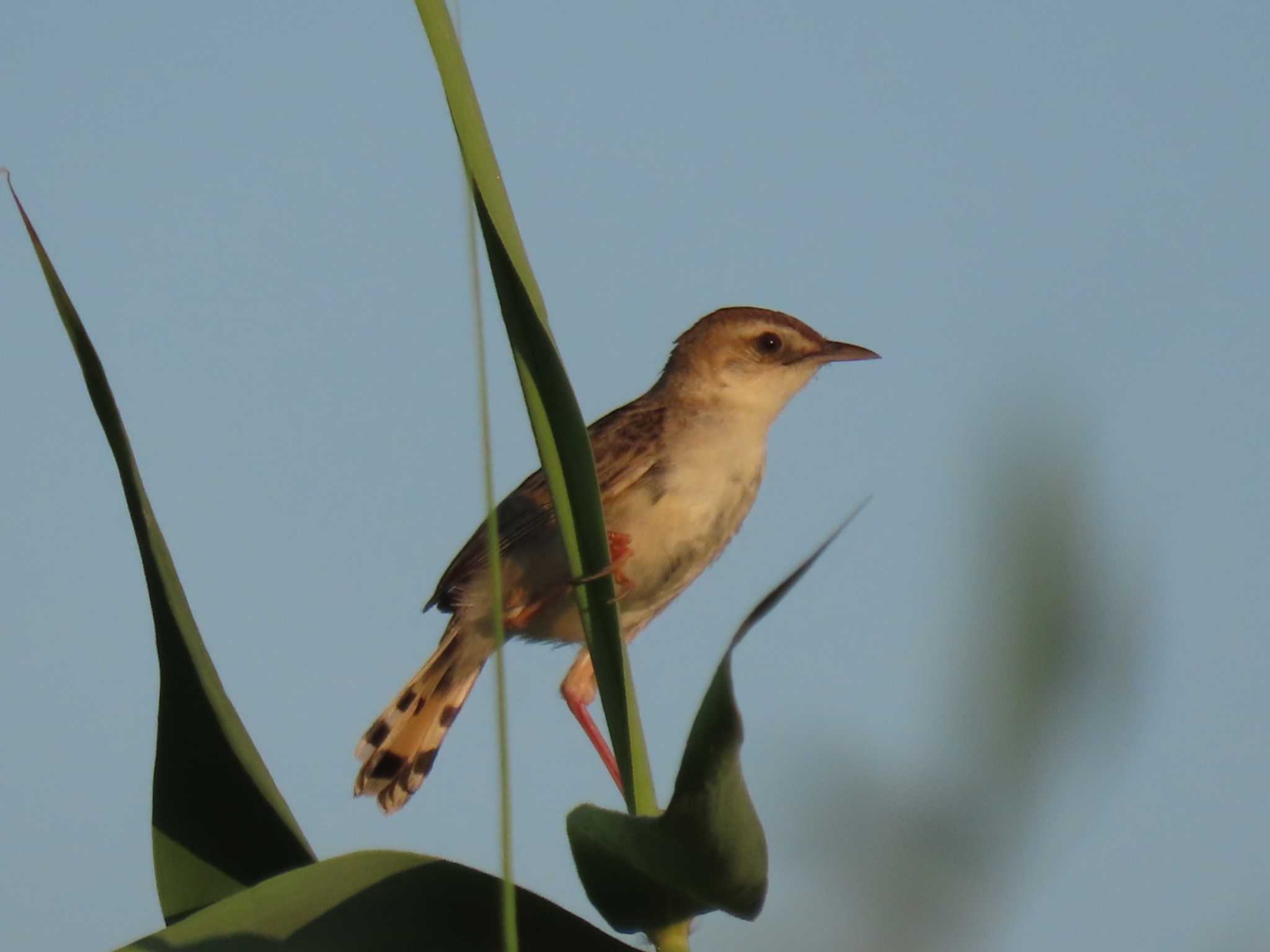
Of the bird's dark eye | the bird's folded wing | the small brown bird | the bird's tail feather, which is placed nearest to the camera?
the bird's tail feather

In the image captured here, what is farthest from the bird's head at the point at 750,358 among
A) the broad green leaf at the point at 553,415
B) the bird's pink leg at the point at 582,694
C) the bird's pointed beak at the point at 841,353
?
the broad green leaf at the point at 553,415

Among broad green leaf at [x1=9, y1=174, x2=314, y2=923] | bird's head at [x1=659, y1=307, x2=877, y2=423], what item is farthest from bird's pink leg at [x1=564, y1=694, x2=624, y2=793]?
broad green leaf at [x1=9, y1=174, x2=314, y2=923]

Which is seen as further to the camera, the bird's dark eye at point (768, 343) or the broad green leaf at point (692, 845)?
the bird's dark eye at point (768, 343)

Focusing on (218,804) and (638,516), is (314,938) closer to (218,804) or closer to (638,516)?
(218,804)

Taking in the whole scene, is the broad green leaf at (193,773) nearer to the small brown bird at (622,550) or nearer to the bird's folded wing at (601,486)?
the small brown bird at (622,550)

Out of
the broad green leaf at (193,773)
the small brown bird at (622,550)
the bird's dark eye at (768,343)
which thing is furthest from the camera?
the bird's dark eye at (768,343)

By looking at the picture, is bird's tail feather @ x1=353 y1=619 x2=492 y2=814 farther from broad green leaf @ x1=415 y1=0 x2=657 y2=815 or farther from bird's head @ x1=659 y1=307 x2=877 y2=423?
broad green leaf @ x1=415 y1=0 x2=657 y2=815

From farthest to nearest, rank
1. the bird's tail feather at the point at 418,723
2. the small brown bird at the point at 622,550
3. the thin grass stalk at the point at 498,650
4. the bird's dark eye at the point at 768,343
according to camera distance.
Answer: the bird's dark eye at the point at 768,343 < the small brown bird at the point at 622,550 < the bird's tail feather at the point at 418,723 < the thin grass stalk at the point at 498,650

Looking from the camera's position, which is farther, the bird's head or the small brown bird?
the bird's head
